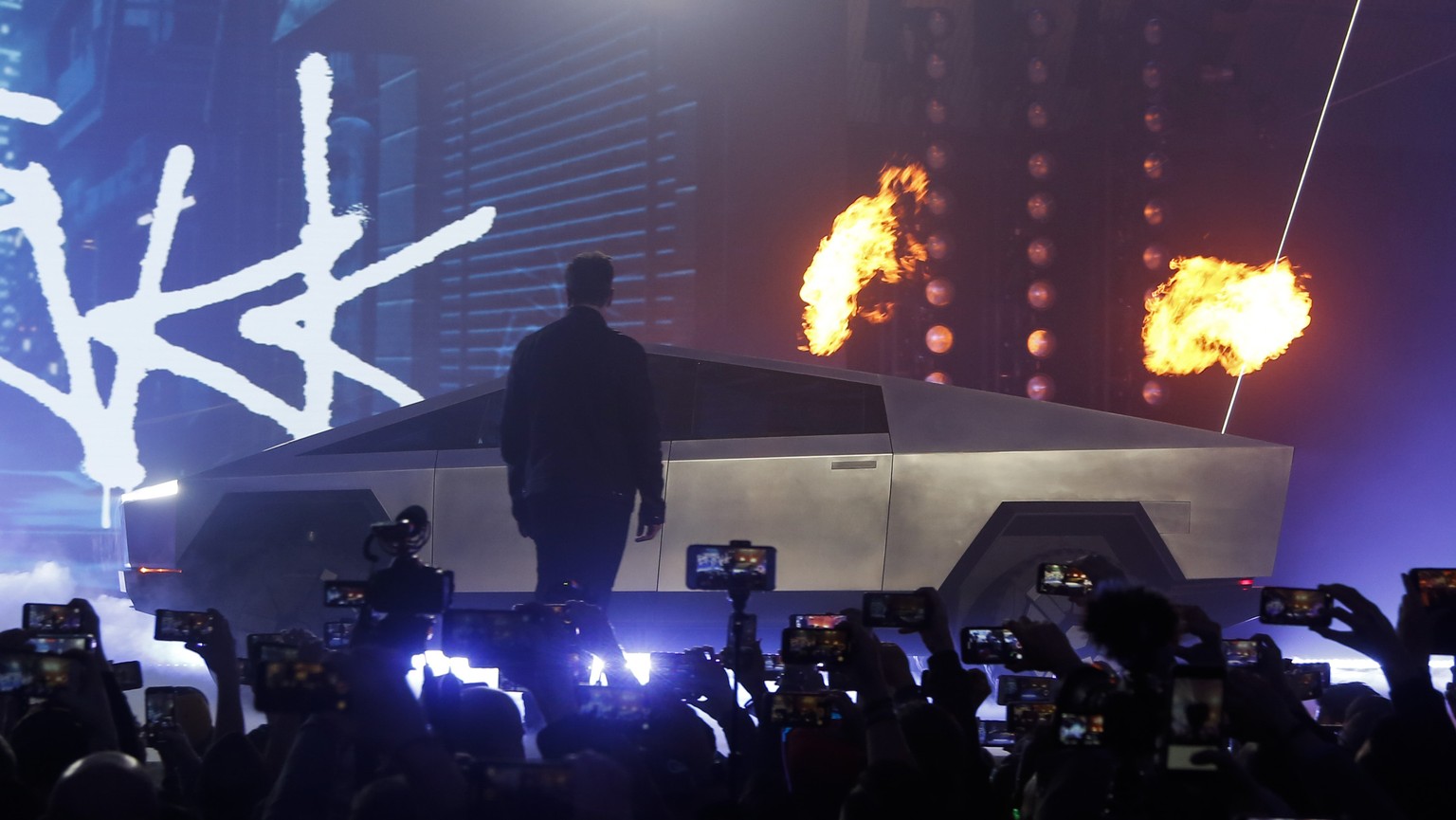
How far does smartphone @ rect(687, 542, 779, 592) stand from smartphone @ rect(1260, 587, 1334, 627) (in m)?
1.06

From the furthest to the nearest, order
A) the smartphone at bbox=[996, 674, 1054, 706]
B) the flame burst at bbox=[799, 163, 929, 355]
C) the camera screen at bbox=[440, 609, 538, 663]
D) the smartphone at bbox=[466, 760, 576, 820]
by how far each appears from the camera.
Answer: the flame burst at bbox=[799, 163, 929, 355] < the smartphone at bbox=[996, 674, 1054, 706] < the camera screen at bbox=[440, 609, 538, 663] < the smartphone at bbox=[466, 760, 576, 820]

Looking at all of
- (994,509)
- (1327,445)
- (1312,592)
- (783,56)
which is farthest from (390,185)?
(1312,592)

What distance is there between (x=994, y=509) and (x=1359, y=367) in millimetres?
4849

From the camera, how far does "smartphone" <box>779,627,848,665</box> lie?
103 inches

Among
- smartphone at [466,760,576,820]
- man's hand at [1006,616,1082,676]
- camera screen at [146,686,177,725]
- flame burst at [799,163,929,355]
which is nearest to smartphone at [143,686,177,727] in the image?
camera screen at [146,686,177,725]

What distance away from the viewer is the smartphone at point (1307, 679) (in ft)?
10.4

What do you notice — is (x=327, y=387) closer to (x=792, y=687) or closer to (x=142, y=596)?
(x=142, y=596)

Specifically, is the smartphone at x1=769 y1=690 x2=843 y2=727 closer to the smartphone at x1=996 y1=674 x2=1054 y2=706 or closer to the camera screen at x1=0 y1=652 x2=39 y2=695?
the smartphone at x1=996 y1=674 x2=1054 y2=706

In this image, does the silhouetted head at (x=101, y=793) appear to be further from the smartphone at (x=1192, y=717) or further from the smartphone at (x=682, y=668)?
Result: the smartphone at (x=682, y=668)

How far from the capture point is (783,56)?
959cm

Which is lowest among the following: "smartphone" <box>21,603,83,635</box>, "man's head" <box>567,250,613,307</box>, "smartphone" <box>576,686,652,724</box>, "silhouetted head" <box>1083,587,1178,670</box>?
"smartphone" <box>576,686,652,724</box>

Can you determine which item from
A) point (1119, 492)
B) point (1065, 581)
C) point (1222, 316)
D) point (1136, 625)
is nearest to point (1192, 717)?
point (1136, 625)

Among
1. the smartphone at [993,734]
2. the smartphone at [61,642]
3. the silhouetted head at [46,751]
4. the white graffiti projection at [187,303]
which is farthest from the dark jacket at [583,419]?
the white graffiti projection at [187,303]

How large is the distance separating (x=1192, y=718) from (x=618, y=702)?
113cm
